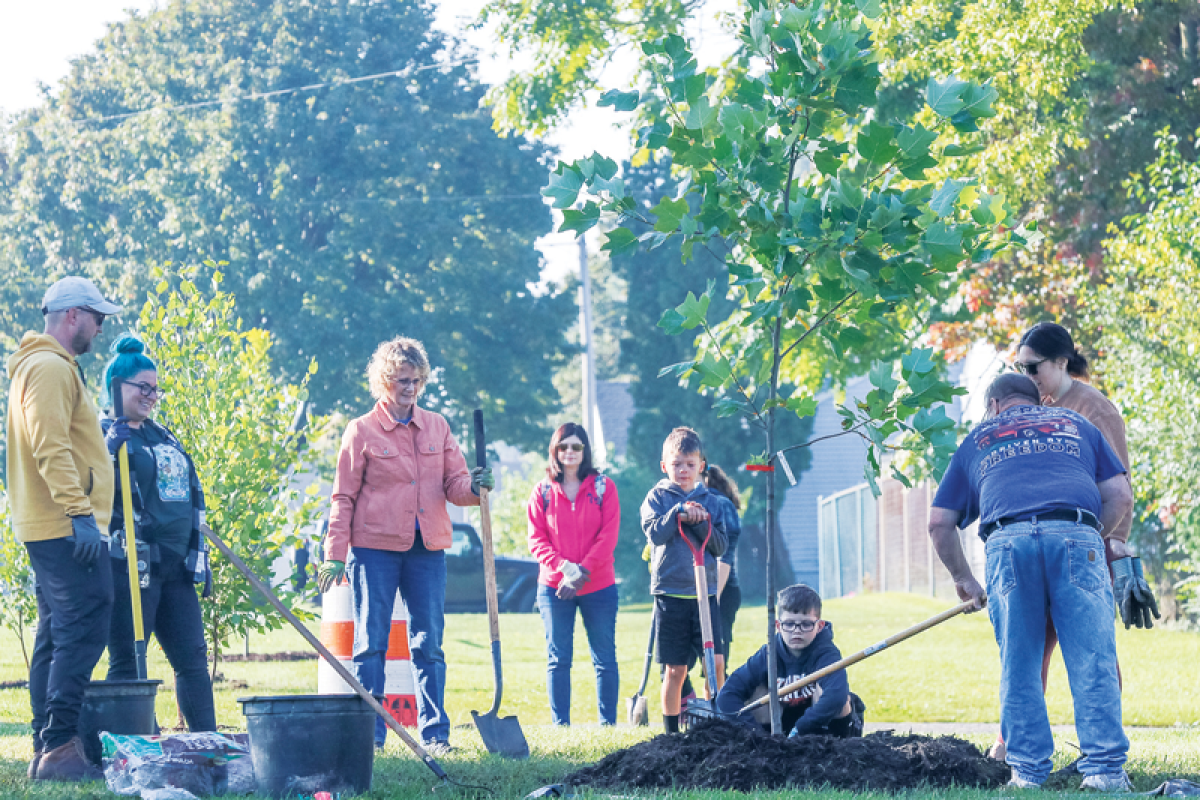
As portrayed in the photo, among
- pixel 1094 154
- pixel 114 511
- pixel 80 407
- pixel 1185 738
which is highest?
pixel 1094 154

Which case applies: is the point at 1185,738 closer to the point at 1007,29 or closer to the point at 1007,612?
the point at 1007,612

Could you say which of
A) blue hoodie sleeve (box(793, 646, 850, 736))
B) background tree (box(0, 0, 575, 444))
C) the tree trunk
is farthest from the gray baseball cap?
background tree (box(0, 0, 575, 444))

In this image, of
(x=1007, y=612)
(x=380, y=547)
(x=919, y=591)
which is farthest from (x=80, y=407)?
(x=919, y=591)

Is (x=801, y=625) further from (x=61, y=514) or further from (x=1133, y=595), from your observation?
(x=61, y=514)

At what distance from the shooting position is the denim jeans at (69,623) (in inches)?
216

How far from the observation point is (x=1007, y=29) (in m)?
13.8

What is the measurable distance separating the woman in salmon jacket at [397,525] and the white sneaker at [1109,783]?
3019mm

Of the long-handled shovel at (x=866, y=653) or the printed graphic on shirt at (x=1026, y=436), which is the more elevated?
the printed graphic on shirt at (x=1026, y=436)

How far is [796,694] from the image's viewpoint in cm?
624

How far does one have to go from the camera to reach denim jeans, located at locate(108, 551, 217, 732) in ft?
20.3

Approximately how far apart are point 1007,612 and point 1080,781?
31.5 inches

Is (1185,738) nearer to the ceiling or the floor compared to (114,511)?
nearer to the floor

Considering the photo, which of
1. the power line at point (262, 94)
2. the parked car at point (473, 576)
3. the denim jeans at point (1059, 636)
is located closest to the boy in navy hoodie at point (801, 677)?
the denim jeans at point (1059, 636)

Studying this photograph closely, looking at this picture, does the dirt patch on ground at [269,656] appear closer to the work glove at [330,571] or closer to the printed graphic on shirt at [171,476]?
the work glove at [330,571]
